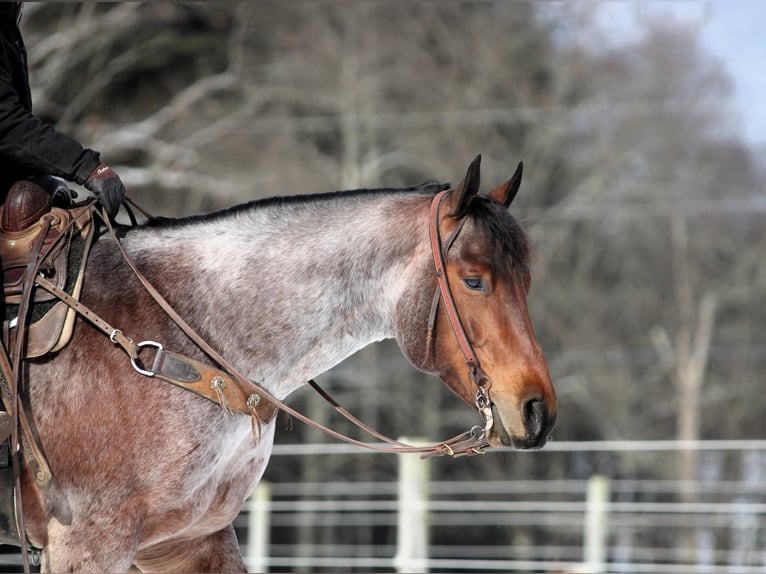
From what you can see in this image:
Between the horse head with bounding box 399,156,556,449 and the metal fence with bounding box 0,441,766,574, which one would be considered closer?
the horse head with bounding box 399,156,556,449

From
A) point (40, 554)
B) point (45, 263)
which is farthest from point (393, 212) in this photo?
point (40, 554)

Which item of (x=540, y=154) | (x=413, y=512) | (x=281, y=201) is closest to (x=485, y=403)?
(x=281, y=201)

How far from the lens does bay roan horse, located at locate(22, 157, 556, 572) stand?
302cm

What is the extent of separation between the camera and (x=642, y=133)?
17.7m

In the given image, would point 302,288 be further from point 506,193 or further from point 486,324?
point 506,193

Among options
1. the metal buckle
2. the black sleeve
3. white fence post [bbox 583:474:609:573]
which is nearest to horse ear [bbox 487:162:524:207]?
the metal buckle

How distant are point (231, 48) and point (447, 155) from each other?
384 cm

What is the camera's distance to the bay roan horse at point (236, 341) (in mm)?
3021

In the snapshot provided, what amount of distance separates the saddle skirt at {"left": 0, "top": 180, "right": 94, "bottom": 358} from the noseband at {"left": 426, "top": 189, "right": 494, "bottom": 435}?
1.09 metres

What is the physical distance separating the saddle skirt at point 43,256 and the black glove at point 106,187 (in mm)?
108

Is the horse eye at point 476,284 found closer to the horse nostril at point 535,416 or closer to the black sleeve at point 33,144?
the horse nostril at point 535,416

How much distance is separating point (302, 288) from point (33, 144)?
940 mm

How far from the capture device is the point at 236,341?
3.27 m

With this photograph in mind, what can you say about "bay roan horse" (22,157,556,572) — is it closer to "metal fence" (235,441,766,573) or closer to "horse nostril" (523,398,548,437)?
"horse nostril" (523,398,548,437)
